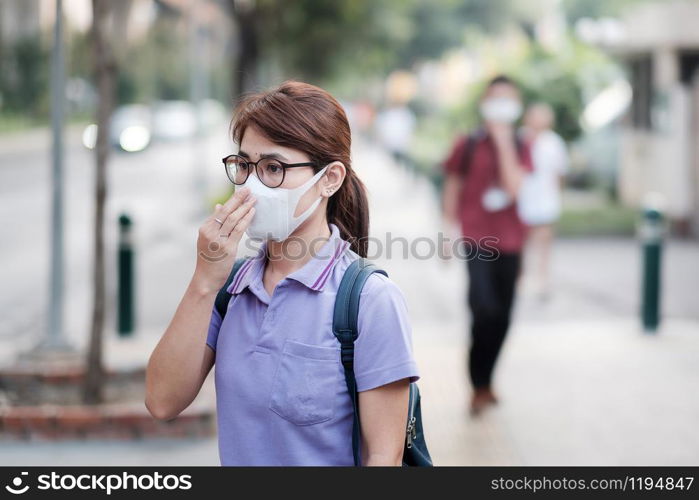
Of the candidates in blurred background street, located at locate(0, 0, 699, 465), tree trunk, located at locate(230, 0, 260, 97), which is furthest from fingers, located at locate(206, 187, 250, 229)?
tree trunk, located at locate(230, 0, 260, 97)

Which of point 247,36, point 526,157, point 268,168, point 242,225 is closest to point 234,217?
point 242,225

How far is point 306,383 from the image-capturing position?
2502mm

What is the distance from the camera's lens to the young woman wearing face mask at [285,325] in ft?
8.23

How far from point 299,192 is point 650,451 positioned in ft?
13.6

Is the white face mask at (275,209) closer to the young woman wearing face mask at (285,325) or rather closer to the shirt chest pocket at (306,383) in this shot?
the young woman wearing face mask at (285,325)

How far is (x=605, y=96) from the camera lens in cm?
2528

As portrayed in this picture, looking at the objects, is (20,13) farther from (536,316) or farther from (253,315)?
(253,315)

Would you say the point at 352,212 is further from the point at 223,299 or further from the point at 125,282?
the point at 125,282

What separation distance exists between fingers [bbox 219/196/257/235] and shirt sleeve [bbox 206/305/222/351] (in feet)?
0.91

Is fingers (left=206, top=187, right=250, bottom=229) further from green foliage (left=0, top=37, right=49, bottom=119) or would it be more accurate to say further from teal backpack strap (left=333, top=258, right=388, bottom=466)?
green foliage (left=0, top=37, right=49, bottom=119)

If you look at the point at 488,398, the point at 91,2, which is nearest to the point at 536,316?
the point at 488,398

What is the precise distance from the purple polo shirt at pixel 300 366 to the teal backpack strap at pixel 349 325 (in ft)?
0.04

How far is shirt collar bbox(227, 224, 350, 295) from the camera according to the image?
8.45 ft

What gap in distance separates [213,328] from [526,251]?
1302 cm
